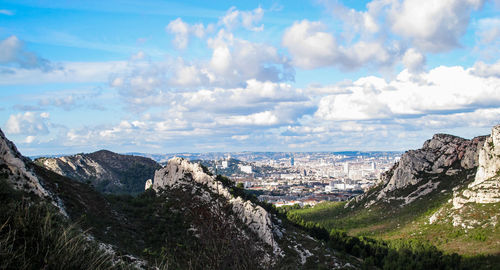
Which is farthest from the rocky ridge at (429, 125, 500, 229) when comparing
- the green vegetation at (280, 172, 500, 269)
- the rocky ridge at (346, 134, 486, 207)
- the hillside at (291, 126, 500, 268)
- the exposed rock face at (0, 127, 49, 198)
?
the exposed rock face at (0, 127, 49, 198)

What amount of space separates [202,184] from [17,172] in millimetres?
18186

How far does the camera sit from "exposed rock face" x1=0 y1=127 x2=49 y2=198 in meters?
18.8

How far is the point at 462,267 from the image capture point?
3541cm

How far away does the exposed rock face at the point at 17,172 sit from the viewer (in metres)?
18.8

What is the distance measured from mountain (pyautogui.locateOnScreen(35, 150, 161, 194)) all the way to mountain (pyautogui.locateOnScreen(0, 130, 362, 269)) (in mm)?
64208

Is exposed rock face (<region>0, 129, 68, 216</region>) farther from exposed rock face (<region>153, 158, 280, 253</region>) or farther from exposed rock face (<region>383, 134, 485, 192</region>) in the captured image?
exposed rock face (<region>383, 134, 485, 192</region>)

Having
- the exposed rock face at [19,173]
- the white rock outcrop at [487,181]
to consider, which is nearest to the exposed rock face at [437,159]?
the white rock outcrop at [487,181]

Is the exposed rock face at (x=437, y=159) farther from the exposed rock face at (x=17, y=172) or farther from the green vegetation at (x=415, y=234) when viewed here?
the exposed rock face at (x=17, y=172)

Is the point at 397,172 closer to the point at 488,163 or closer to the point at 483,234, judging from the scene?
the point at 488,163

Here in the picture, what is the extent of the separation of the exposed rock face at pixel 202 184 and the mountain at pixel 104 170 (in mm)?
59312

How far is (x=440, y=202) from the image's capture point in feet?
216

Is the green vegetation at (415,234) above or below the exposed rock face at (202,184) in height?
below

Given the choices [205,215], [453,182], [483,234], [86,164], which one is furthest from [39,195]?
[86,164]

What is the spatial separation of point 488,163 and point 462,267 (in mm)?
29670
